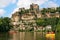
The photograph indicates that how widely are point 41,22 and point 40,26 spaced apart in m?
3.66

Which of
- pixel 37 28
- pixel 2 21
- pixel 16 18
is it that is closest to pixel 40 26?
pixel 37 28

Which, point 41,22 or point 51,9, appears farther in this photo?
point 51,9

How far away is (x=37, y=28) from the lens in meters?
110

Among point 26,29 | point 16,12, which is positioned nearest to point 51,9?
point 16,12

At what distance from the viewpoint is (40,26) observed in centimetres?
11212

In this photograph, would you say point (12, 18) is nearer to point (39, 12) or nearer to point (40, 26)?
point (39, 12)

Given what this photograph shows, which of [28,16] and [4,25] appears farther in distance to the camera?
[28,16]

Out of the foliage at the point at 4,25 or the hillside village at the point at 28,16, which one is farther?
the hillside village at the point at 28,16

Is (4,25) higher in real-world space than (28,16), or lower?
lower

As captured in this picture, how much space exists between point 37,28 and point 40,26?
224 cm

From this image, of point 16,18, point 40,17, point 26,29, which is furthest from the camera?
point 16,18

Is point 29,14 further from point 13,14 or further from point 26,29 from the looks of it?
point 26,29

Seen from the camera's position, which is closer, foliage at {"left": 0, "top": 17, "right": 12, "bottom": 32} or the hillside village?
foliage at {"left": 0, "top": 17, "right": 12, "bottom": 32}

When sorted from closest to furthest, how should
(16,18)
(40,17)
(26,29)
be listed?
1. (26,29)
2. (40,17)
3. (16,18)
